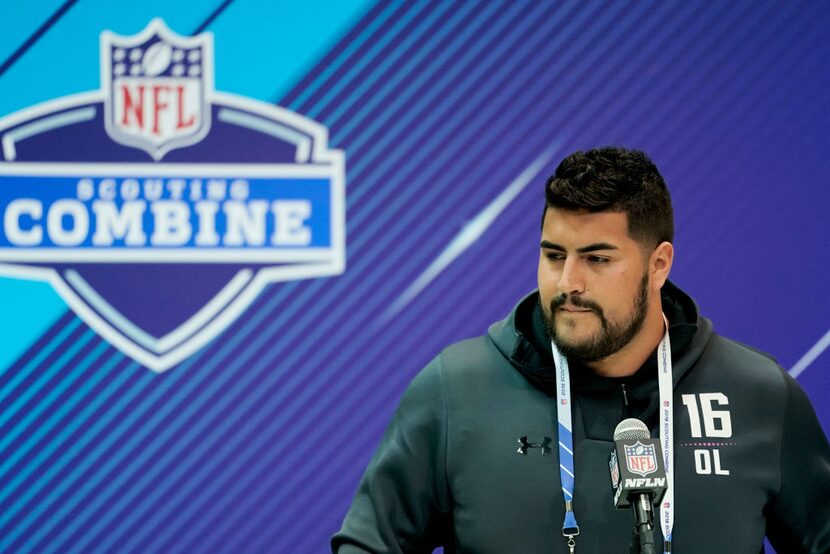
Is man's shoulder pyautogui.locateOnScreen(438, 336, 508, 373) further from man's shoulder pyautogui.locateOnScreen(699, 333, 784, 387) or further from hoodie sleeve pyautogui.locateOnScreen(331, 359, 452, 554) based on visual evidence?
man's shoulder pyautogui.locateOnScreen(699, 333, 784, 387)

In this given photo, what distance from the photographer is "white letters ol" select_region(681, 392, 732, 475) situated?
2.09 meters

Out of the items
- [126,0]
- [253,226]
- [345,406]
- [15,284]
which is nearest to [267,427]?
[345,406]

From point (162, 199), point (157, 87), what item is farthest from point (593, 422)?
point (157, 87)

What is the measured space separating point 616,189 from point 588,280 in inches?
6.5

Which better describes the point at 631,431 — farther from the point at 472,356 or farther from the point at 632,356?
the point at 472,356

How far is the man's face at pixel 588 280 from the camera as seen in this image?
2.04 meters

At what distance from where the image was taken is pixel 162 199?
9.84 feet

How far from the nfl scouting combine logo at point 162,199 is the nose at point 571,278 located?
110 cm

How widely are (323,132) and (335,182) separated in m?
0.13

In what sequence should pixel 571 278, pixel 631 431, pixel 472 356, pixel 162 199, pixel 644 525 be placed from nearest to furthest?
1. pixel 644 525
2. pixel 631 431
3. pixel 571 278
4. pixel 472 356
5. pixel 162 199

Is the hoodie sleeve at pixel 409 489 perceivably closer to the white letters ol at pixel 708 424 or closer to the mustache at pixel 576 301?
the mustache at pixel 576 301

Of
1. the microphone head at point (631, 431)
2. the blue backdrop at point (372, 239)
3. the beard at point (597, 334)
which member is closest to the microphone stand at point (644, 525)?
the microphone head at point (631, 431)

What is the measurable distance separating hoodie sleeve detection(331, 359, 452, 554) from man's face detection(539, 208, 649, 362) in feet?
0.93

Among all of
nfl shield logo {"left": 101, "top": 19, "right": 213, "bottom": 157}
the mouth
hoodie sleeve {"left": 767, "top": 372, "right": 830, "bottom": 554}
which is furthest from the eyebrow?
nfl shield logo {"left": 101, "top": 19, "right": 213, "bottom": 157}
